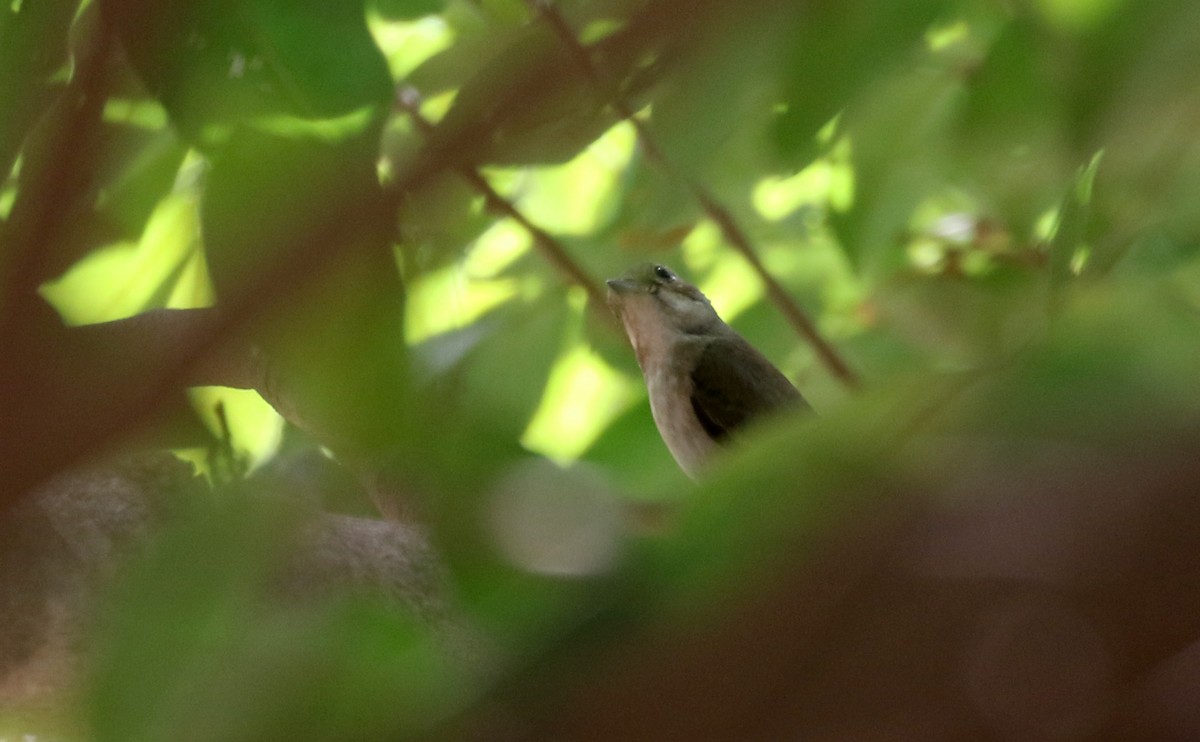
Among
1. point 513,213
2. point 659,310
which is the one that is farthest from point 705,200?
point 659,310

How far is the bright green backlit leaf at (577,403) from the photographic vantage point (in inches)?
60.1

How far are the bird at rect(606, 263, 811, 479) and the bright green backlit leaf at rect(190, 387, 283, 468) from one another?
2.34 m

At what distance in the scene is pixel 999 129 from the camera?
1.54 metres

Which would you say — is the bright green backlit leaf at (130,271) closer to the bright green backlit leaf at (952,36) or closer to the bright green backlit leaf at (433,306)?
the bright green backlit leaf at (433,306)

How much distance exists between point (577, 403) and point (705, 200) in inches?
14.9

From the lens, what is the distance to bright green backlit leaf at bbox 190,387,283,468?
840 mm

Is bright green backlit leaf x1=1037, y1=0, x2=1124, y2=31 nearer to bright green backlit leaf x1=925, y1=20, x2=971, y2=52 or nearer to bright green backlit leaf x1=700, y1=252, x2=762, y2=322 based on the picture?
bright green backlit leaf x1=925, y1=20, x2=971, y2=52

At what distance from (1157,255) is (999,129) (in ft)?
0.86

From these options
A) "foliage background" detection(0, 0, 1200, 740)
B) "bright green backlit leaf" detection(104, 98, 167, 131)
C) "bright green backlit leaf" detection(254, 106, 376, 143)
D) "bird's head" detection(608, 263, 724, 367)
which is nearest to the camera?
"foliage background" detection(0, 0, 1200, 740)

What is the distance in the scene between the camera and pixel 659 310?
4051mm

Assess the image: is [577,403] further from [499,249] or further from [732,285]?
[732,285]

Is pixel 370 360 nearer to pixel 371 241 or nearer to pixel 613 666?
pixel 371 241

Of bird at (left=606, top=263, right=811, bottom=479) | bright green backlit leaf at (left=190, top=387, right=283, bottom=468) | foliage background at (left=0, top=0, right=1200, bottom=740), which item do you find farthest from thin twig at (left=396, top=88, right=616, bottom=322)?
bird at (left=606, top=263, right=811, bottom=479)

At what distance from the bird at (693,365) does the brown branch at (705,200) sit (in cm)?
113
